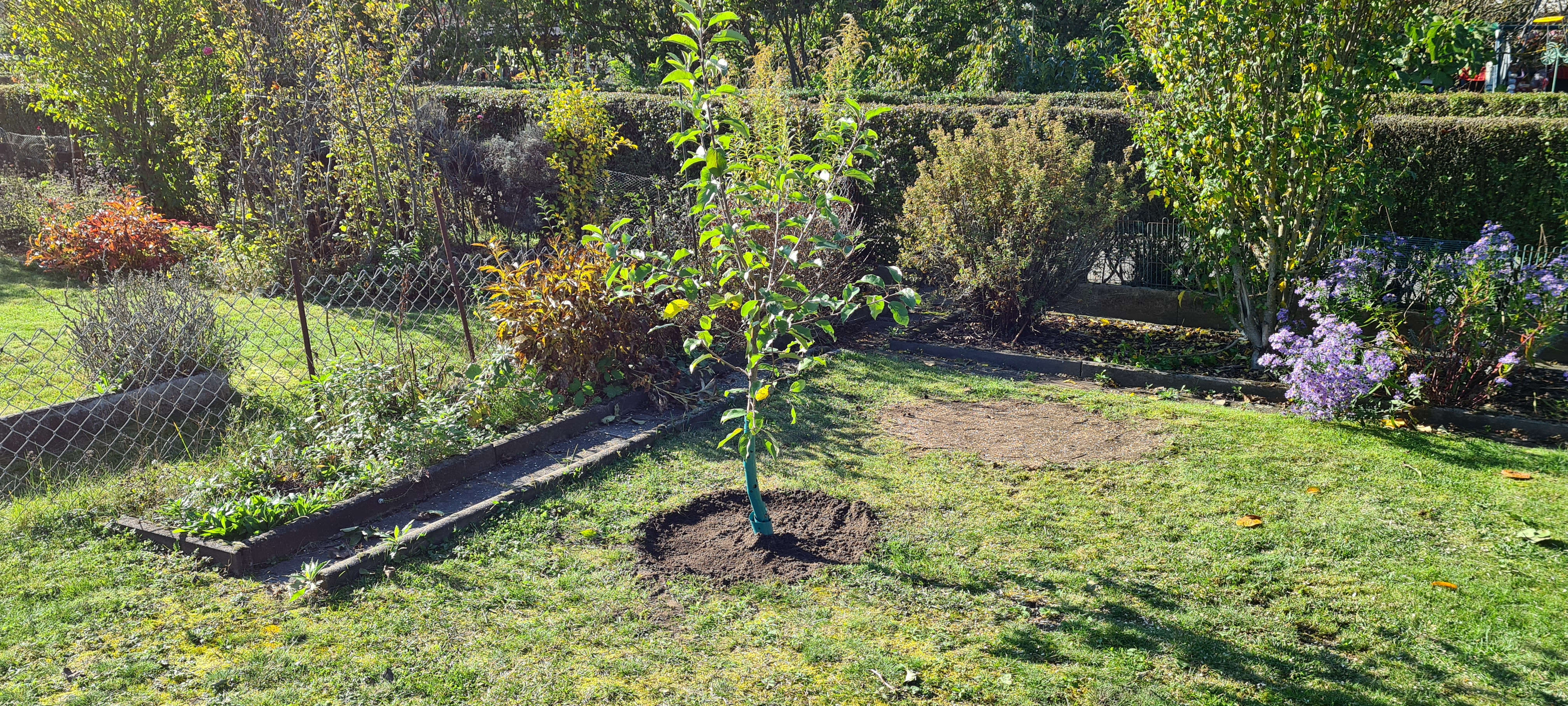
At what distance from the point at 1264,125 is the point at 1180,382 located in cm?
177

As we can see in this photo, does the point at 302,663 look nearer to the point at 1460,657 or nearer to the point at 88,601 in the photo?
the point at 88,601

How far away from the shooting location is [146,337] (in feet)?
18.9

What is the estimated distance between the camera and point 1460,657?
3389 millimetres

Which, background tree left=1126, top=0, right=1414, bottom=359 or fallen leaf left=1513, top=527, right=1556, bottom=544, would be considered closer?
fallen leaf left=1513, top=527, right=1556, bottom=544

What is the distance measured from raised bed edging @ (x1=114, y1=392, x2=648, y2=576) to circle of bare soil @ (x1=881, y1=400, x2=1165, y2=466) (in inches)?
78.1

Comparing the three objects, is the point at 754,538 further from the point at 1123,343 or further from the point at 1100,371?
the point at 1123,343

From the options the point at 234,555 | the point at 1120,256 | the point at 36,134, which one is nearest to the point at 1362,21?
the point at 1120,256

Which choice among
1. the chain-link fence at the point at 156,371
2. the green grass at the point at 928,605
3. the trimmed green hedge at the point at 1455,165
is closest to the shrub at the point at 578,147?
the chain-link fence at the point at 156,371

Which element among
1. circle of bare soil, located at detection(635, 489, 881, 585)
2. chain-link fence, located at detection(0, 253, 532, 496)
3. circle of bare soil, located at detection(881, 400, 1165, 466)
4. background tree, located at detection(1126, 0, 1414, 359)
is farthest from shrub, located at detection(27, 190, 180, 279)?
background tree, located at detection(1126, 0, 1414, 359)

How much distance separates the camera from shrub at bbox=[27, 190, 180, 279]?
9039 millimetres

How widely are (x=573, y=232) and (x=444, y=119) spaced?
204 centimetres

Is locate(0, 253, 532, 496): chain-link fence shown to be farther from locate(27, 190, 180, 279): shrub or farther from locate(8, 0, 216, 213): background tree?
locate(8, 0, 216, 213): background tree

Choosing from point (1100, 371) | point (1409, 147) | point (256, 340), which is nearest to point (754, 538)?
point (1100, 371)

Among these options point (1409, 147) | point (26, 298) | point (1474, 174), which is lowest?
point (26, 298)
